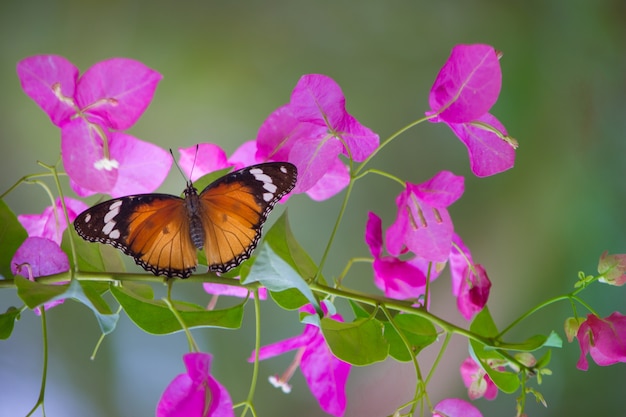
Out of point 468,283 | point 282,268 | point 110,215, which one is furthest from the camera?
point 468,283

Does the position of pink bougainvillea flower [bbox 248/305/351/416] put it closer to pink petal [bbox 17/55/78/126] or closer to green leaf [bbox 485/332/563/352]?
green leaf [bbox 485/332/563/352]

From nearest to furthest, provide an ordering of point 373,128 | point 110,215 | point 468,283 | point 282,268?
point 282,268 < point 110,215 < point 468,283 < point 373,128

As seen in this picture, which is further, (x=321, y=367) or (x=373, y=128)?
(x=373, y=128)

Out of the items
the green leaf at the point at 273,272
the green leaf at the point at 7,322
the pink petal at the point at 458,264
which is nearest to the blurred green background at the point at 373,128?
the pink petal at the point at 458,264

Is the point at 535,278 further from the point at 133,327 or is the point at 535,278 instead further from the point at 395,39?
the point at 133,327

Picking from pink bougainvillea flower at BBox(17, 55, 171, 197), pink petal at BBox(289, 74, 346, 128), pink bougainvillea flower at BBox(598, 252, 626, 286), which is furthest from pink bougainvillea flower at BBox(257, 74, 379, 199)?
pink bougainvillea flower at BBox(598, 252, 626, 286)

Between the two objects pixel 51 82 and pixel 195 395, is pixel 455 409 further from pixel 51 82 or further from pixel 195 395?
pixel 51 82

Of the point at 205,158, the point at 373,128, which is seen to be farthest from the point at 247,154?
the point at 373,128
